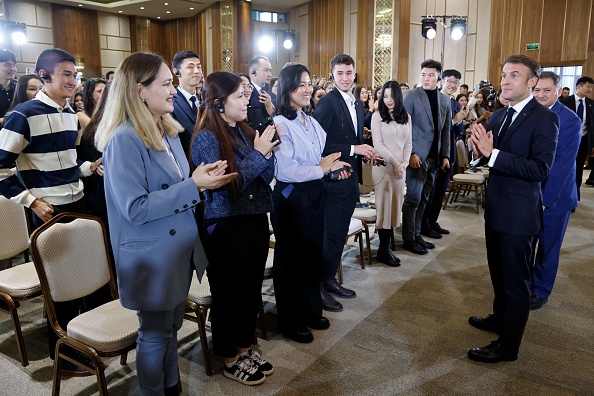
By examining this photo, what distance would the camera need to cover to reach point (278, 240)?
2.62 metres

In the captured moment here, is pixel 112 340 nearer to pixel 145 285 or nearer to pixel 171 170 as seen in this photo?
pixel 145 285

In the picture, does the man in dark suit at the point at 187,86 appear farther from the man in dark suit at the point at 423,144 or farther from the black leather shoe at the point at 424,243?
the black leather shoe at the point at 424,243

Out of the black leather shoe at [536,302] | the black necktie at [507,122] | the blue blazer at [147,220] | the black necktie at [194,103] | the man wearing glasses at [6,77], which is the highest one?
the man wearing glasses at [6,77]

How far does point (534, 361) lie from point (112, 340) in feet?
7.12

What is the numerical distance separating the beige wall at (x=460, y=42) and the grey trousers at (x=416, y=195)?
337 inches

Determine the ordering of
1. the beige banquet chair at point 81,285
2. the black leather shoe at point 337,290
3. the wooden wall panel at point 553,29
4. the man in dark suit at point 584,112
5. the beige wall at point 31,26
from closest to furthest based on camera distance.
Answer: the beige banquet chair at point 81,285 → the black leather shoe at point 337,290 → the man in dark suit at point 584,112 → the wooden wall panel at point 553,29 → the beige wall at point 31,26

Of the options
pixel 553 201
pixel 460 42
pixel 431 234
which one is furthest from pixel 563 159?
pixel 460 42

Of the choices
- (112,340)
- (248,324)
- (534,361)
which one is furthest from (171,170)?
(534,361)

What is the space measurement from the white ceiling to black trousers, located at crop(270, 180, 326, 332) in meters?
12.5

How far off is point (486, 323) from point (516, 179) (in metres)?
1.01

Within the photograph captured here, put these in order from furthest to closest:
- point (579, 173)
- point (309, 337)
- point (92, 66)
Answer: point (92, 66)
point (579, 173)
point (309, 337)

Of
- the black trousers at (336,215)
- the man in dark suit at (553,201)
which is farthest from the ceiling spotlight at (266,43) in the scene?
the black trousers at (336,215)

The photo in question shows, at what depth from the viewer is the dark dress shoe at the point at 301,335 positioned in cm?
270

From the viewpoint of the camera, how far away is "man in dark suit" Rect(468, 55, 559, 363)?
2.31 meters
